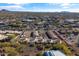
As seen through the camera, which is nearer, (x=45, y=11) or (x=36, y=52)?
(x=36, y=52)

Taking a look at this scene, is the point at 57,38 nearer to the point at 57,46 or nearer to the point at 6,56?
the point at 57,46

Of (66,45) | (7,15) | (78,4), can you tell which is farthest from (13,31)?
(78,4)

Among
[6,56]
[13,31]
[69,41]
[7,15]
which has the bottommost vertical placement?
[6,56]

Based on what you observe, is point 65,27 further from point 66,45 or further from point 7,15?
point 7,15

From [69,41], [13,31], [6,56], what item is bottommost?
[6,56]

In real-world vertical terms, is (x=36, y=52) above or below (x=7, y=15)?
below

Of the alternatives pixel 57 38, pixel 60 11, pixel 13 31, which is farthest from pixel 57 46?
pixel 13 31

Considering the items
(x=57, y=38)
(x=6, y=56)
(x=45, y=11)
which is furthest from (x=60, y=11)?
(x=6, y=56)

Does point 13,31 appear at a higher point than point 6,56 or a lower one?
higher
